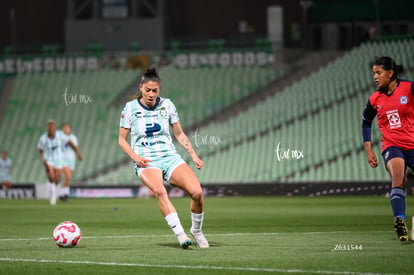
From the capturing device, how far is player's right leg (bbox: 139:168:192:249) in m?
10.0

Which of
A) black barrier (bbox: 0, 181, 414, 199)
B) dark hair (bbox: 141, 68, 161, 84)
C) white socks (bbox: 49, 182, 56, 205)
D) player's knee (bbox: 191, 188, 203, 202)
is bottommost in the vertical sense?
black barrier (bbox: 0, 181, 414, 199)

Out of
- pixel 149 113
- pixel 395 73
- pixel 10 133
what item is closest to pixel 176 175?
pixel 149 113

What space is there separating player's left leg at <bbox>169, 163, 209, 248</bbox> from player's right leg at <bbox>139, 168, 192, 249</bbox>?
0.64 feet

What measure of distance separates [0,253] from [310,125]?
2320cm

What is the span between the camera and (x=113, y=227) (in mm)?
14875

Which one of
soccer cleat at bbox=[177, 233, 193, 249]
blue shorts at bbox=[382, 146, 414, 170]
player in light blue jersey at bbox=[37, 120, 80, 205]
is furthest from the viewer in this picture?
player in light blue jersey at bbox=[37, 120, 80, 205]

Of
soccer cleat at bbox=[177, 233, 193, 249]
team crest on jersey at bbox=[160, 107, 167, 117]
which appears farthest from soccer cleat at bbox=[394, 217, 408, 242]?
team crest on jersey at bbox=[160, 107, 167, 117]

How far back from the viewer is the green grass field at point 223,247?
825 cm

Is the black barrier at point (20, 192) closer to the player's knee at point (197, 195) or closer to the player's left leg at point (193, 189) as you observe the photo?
the player's left leg at point (193, 189)

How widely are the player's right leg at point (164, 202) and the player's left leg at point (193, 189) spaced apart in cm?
19

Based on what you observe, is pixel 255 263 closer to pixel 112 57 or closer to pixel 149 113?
pixel 149 113

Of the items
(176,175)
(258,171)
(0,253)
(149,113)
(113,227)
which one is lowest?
(258,171)

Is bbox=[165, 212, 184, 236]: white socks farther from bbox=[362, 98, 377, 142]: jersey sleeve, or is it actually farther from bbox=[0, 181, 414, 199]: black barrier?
bbox=[0, 181, 414, 199]: black barrier

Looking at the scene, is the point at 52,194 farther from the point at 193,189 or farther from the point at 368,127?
the point at 193,189
